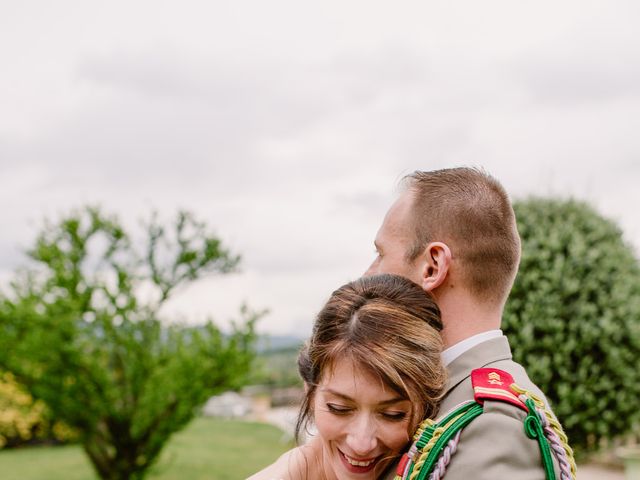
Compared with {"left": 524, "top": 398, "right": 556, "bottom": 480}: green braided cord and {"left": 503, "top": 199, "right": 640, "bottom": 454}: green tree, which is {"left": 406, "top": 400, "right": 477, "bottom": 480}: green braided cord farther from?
{"left": 503, "top": 199, "right": 640, "bottom": 454}: green tree

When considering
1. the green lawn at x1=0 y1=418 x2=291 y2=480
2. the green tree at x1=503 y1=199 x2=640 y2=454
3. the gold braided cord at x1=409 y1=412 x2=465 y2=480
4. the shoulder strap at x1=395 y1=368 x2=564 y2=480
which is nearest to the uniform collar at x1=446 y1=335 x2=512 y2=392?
the shoulder strap at x1=395 y1=368 x2=564 y2=480

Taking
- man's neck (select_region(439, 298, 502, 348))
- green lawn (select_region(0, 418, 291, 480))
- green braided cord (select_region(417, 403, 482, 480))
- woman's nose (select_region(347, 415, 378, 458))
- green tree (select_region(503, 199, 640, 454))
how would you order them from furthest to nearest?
green lawn (select_region(0, 418, 291, 480)), green tree (select_region(503, 199, 640, 454)), man's neck (select_region(439, 298, 502, 348)), woman's nose (select_region(347, 415, 378, 458)), green braided cord (select_region(417, 403, 482, 480))

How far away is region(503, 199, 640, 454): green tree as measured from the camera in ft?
21.3

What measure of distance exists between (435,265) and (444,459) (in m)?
0.65

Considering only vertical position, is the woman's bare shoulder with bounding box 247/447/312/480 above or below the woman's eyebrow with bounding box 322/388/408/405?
below

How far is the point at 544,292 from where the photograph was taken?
21.4 feet

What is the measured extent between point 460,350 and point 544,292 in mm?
4453

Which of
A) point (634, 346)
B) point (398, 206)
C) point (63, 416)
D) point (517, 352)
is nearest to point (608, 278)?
point (634, 346)

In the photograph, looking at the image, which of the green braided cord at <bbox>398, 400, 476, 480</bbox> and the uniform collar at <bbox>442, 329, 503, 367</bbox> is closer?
the green braided cord at <bbox>398, 400, 476, 480</bbox>

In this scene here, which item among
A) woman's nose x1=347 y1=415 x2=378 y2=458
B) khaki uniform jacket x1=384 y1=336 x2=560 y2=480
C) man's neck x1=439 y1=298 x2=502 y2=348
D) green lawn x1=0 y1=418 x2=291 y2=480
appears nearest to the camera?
khaki uniform jacket x1=384 y1=336 x2=560 y2=480

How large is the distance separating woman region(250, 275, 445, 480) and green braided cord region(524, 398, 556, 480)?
0.32 metres

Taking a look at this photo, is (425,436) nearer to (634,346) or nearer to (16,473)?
(634,346)

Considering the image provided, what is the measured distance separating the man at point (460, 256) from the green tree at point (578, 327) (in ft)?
13.4

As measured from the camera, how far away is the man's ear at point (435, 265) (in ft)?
7.71
